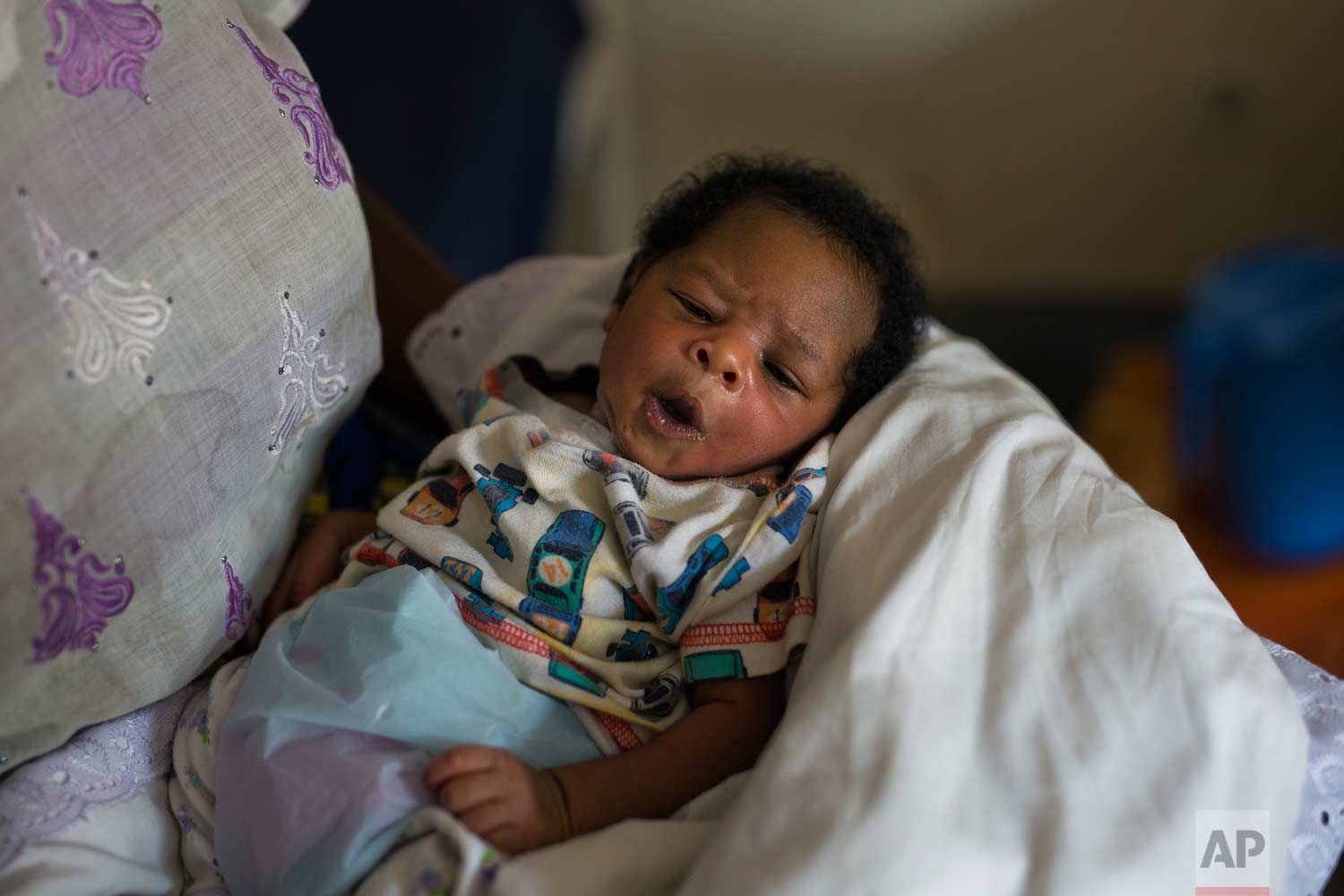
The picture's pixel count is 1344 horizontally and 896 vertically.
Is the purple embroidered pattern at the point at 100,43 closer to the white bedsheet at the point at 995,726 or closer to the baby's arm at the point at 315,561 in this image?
the baby's arm at the point at 315,561

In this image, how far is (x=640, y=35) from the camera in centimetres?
254

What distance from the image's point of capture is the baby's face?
0.85 m

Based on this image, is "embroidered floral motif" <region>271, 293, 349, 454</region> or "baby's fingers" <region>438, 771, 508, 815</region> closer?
"baby's fingers" <region>438, 771, 508, 815</region>

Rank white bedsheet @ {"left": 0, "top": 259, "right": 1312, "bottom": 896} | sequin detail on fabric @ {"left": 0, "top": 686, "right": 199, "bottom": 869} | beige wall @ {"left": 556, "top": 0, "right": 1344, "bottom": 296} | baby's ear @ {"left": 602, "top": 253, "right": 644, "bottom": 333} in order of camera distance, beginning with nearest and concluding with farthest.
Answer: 1. white bedsheet @ {"left": 0, "top": 259, "right": 1312, "bottom": 896}
2. sequin detail on fabric @ {"left": 0, "top": 686, "right": 199, "bottom": 869}
3. baby's ear @ {"left": 602, "top": 253, "right": 644, "bottom": 333}
4. beige wall @ {"left": 556, "top": 0, "right": 1344, "bottom": 296}

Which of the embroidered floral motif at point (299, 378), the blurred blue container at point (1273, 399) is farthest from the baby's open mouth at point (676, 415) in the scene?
the blurred blue container at point (1273, 399)

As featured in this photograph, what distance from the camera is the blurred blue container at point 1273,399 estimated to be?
1.77 meters

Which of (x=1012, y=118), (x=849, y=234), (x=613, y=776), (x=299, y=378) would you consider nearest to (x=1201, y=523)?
(x=1012, y=118)

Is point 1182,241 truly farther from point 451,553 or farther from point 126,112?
point 126,112

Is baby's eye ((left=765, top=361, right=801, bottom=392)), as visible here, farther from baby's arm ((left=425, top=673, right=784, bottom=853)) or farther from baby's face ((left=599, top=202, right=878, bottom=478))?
baby's arm ((left=425, top=673, right=784, bottom=853))

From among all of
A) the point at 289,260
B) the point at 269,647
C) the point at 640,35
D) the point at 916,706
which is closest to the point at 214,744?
the point at 269,647

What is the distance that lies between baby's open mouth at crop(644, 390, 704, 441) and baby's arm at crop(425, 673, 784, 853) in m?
0.21

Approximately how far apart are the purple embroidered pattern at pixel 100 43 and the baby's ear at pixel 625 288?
436 millimetres

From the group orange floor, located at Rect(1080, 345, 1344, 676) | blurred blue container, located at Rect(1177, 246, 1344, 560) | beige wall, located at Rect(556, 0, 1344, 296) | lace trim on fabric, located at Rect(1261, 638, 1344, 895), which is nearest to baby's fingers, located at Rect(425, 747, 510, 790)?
lace trim on fabric, located at Rect(1261, 638, 1344, 895)

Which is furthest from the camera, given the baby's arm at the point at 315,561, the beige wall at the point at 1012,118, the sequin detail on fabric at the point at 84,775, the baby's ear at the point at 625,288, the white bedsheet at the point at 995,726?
the beige wall at the point at 1012,118
